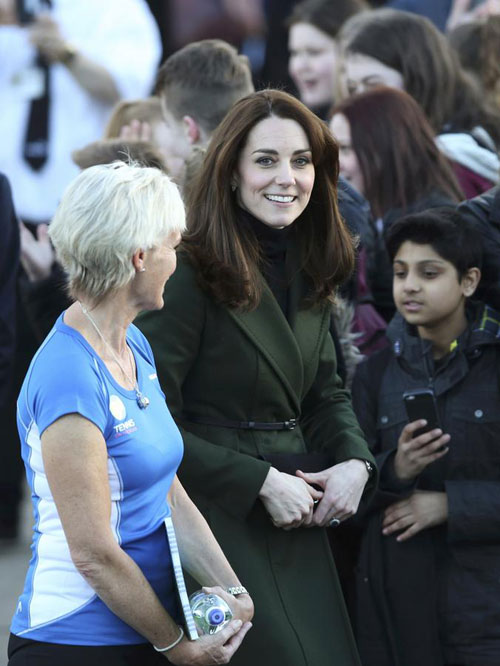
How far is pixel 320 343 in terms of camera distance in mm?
3428

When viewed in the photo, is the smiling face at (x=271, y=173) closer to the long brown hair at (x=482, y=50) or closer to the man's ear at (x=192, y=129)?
the man's ear at (x=192, y=129)

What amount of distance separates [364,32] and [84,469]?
3.67 metres

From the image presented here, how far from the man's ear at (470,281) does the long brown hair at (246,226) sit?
0.58 m

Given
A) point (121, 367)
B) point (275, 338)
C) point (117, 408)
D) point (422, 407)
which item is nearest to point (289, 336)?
point (275, 338)

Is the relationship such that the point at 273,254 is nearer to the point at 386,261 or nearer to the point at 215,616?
the point at 215,616

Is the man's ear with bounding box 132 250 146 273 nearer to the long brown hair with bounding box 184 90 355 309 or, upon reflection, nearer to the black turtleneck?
the long brown hair with bounding box 184 90 355 309

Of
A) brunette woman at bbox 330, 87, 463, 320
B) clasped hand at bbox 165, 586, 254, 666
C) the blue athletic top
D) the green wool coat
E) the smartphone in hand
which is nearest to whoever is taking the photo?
the blue athletic top

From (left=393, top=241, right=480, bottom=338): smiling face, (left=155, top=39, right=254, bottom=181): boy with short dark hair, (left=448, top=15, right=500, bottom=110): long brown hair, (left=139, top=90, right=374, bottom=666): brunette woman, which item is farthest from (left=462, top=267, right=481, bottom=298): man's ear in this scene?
(left=448, top=15, right=500, bottom=110): long brown hair

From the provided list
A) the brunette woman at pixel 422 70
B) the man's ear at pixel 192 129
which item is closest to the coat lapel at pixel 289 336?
the man's ear at pixel 192 129

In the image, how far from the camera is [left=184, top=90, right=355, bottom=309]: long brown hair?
3209 millimetres

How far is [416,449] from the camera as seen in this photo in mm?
3688

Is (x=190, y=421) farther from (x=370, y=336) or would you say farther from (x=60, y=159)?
(x=60, y=159)

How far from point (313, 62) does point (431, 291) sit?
322 centimetres

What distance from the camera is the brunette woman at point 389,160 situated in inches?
185
